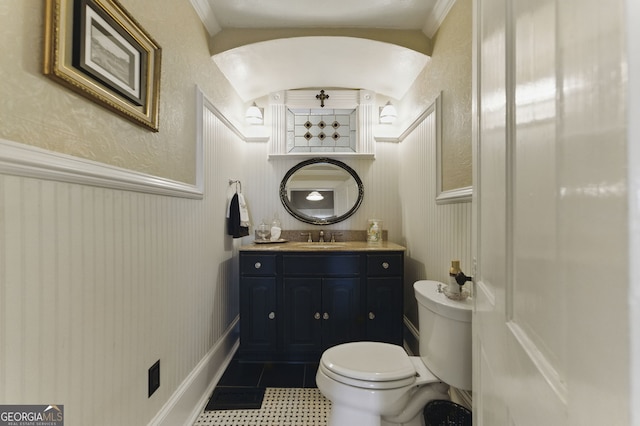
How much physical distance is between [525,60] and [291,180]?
2.23 meters

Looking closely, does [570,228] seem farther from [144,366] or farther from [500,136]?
[144,366]

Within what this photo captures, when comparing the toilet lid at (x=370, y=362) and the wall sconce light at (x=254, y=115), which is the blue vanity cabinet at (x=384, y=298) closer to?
the toilet lid at (x=370, y=362)

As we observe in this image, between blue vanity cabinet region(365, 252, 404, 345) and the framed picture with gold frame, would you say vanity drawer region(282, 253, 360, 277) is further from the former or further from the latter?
the framed picture with gold frame

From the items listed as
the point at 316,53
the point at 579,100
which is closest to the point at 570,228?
the point at 579,100

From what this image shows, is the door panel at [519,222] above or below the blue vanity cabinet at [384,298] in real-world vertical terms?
above

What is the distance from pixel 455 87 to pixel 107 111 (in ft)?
5.31

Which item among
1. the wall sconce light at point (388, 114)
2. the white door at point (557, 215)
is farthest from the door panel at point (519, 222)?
the wall sconce light at point (388, 114)

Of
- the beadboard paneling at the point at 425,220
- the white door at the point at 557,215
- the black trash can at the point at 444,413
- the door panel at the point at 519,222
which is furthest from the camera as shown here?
the beadboard paneling at the point at 425,220

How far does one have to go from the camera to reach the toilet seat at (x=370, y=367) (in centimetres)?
115

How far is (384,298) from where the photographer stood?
1997mm

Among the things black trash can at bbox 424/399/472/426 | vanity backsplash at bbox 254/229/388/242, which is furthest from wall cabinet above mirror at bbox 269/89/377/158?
black trash can at bbox 424/399/472/426

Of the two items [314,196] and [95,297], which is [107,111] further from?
[314,196]

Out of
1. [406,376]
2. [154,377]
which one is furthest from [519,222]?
[154,377]

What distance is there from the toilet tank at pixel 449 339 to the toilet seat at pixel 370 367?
125mm
